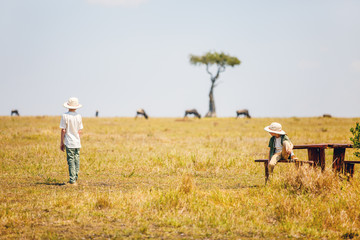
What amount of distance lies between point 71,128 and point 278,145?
534 cm

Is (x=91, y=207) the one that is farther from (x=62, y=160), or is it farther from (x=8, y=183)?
(x=62, y=160)

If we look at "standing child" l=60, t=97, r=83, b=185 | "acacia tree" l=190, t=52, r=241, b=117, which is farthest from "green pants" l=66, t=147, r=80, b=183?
"acacia tree" l=190, t=52, r=241, b=117

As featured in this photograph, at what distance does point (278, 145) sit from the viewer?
9484mm

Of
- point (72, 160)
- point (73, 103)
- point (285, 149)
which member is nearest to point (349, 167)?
point (285, 149)

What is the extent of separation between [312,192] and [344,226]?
198 cm

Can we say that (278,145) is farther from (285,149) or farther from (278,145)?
(285,149)

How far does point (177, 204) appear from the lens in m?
7.35

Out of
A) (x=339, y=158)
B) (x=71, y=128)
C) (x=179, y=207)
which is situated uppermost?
(x=71, y=128)

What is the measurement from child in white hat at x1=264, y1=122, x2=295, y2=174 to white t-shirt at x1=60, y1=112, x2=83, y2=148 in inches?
191

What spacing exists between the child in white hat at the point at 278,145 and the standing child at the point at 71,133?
487 centimetres

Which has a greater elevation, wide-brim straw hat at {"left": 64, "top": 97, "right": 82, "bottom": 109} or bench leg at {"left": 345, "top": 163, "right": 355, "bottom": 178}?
wide-brim straw hat at {"left": 64, "top": 97, "right": 82, "bottom": 109}

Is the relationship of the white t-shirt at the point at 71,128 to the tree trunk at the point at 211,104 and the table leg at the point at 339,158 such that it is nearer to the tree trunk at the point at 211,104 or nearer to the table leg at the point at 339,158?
the table leg at the point at 339,158

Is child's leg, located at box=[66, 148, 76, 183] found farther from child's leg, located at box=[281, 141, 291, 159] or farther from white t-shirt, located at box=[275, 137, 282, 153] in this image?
child's leg, located at box=[281, 141, 291, 159]

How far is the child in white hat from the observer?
9197mm
